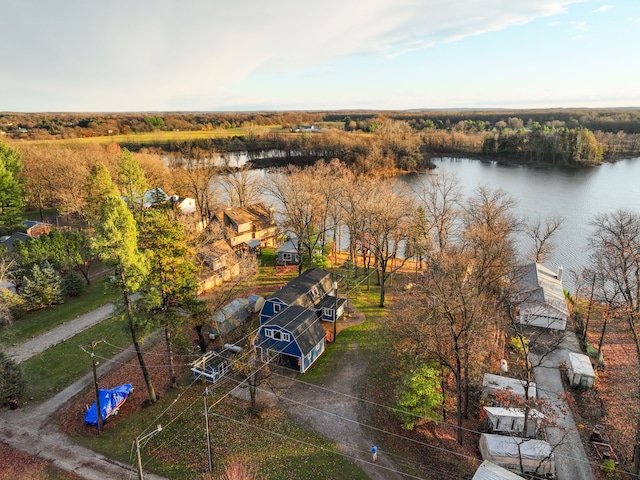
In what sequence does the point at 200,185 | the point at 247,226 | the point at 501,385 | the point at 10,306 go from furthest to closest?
the point at 200,185, the point at 247,226, the point at 10,306, the point at 501,385

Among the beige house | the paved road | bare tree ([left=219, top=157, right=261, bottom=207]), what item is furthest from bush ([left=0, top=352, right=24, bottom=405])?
bare tree ([left=219, top=157, right=261, bottom=207])

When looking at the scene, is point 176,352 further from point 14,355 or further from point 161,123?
point 161,123

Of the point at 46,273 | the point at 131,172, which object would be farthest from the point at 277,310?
the point at 131,172

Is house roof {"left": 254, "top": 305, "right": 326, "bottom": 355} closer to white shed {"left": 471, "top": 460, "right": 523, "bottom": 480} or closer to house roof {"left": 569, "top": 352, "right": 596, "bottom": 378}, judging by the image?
white shed {"left": 471, "top": 460, "right": 523, "bottom": 480}

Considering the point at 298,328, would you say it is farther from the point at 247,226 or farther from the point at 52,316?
the point at 247,226

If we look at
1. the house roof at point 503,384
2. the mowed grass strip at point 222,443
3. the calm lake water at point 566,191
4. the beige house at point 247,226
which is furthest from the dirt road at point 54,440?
the calm lake water at point 566,191

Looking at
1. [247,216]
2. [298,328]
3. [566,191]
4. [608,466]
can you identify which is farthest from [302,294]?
[566,191]

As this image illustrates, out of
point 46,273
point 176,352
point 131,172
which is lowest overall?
point 176,352

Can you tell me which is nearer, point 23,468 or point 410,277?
point 23,468
